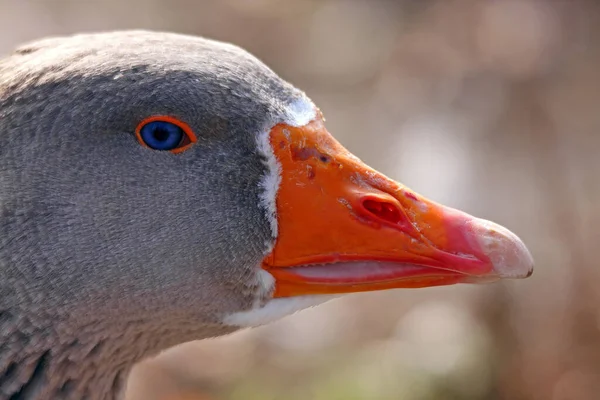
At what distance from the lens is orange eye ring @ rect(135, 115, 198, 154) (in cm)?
281

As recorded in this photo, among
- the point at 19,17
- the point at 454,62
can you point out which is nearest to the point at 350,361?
the point at 454,62

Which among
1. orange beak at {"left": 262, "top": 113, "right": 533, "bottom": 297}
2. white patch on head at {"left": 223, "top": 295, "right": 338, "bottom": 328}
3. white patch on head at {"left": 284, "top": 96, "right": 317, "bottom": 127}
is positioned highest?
white patch on head at {"left": 284, "top": 96, "right": 317, "bottom": 127}

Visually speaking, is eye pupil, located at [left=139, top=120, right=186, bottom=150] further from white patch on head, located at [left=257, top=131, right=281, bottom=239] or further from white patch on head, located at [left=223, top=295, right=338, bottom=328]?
white patch on head, located at [left=223, top=295, right=338, bottom=328]

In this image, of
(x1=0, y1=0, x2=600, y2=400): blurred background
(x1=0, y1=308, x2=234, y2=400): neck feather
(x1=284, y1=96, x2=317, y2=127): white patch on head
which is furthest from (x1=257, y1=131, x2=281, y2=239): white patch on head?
(x1=0, y1=0, x2=600, y2=400): blurred background

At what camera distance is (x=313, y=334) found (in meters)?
7.41

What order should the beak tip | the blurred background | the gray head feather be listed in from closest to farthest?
the gray head feather
the beak tip
the blurred background

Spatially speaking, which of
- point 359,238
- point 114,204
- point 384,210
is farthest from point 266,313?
point 114,204

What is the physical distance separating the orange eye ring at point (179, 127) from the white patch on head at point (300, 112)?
405mm

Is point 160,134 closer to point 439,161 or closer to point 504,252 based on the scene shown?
point 504,252

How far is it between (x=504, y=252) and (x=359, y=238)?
0.57m

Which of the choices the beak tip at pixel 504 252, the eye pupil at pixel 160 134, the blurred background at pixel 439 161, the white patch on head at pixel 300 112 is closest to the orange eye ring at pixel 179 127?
the eye pupil at pixel 160 134

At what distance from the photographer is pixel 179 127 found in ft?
9.34

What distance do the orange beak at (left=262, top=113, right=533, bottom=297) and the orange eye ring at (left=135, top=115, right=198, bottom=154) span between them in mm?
331

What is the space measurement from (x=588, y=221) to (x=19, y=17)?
9137 mm
